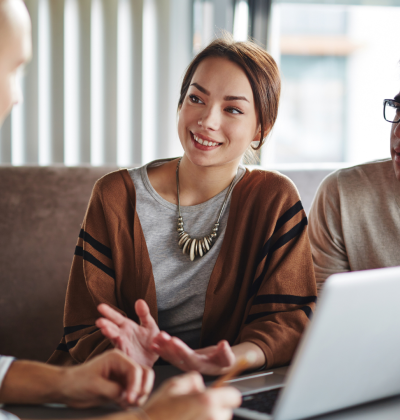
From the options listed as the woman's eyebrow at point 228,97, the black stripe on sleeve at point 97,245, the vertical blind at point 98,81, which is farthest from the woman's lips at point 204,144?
the vertical blind at point 98,81

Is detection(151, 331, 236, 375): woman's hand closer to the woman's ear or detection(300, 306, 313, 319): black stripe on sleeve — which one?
detection(300, 306, 313, 319): black stripe on sleeve

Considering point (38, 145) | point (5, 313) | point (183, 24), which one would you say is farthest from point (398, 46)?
point (5, 313)

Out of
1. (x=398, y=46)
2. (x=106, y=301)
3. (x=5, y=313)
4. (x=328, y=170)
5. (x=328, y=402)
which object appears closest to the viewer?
(x=328, y=402)

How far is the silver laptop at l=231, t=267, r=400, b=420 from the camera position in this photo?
1.66 ft

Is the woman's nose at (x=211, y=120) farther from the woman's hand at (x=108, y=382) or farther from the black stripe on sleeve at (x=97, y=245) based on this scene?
the woman's hand at (x=108, y=382)

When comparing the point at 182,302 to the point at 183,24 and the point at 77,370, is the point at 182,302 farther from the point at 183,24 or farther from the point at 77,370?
the point at 183,24

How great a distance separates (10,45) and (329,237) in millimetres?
999

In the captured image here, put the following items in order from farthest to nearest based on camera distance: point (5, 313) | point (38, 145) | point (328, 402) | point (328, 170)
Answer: point (38, 145), point (328, 170), point (5, 313), point (328, 402)

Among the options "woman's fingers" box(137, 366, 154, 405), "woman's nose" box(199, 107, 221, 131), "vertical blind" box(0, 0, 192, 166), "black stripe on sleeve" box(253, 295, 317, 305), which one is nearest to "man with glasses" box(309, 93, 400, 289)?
"black stripe on sleeve" box(253, 295, 317, 305)

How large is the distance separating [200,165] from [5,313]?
98 centimetres

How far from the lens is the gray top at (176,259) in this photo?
44.8 inches

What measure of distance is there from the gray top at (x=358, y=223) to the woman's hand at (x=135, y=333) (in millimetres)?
613

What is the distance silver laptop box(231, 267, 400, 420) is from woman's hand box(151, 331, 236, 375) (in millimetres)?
114

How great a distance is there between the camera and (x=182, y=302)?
115 centimetres
